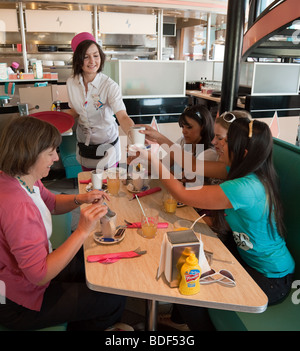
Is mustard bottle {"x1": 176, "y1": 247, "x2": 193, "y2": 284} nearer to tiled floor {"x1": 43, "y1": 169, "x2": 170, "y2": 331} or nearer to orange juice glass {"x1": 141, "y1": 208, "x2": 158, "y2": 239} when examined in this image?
orange juice glass {"x1": 141, "y1": 208, "x2": 158, "y2": 239}

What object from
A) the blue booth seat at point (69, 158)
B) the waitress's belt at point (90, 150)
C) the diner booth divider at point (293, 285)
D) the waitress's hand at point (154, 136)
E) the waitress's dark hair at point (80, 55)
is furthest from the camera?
the blue booth seat at point (69, 158)

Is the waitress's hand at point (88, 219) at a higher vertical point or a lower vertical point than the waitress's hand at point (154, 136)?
lower

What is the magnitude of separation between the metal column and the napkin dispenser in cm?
283

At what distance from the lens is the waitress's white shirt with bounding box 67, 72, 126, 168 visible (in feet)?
8.16

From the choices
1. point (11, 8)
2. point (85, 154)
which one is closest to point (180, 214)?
point (85, 154)

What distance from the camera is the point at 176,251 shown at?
1085 mm

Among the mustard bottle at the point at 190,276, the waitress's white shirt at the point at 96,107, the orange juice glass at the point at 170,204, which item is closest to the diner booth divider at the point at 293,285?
the mustard bottle at the point at 190,276

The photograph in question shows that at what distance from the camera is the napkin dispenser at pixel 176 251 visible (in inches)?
42.7

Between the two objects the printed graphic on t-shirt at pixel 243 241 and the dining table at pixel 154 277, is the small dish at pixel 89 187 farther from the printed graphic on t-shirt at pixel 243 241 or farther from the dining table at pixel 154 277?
the printed graphic on t-shirt at pixel 243 241

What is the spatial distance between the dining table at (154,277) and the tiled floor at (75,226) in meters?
0.36

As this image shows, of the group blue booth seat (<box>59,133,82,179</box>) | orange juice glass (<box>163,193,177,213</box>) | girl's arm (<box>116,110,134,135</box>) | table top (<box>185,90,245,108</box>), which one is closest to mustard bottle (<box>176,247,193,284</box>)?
orange juice glass (<box>163,193,177,213</box>)

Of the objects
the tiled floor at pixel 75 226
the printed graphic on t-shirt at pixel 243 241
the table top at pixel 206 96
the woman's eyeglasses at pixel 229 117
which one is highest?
the woman's eyeglasses at pixel 229 117

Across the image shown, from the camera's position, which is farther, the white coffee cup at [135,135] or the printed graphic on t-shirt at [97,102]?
the printed graphic on t-shirt at [97,102]
